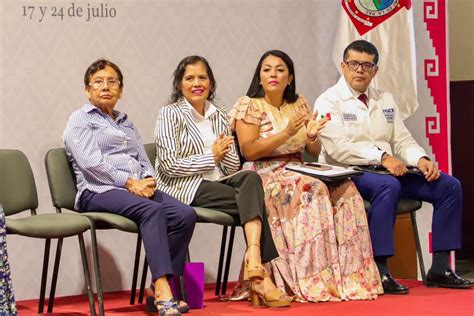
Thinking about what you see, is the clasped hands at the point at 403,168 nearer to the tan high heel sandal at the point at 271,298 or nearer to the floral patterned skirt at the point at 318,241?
the floral patterned skirt at the point at 318,241

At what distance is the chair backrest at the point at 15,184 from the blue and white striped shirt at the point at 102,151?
0.23m

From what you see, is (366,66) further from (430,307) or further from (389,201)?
(430,307)

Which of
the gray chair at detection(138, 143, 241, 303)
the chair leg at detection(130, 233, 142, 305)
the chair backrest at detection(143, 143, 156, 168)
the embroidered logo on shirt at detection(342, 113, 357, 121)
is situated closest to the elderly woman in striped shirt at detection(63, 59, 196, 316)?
the gray chair at detection(138, 143, 241, 303)

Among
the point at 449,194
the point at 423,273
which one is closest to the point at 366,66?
the point at 449,194

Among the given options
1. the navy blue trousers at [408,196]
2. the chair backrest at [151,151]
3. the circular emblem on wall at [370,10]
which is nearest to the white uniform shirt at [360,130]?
the navy blue trousers at [408,196]

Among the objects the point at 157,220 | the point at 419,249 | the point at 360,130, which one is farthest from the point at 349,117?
the point at 157,220

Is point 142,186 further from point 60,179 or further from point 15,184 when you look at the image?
point 15,184

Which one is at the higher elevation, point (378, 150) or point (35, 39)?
point (35, 39)

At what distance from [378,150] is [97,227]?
5.68 ft

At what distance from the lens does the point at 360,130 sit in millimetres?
5504

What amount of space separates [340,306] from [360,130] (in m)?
1.19

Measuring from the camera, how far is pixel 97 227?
15.0ft

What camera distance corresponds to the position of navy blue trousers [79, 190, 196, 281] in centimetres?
443

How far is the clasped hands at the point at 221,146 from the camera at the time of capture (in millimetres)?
4953
